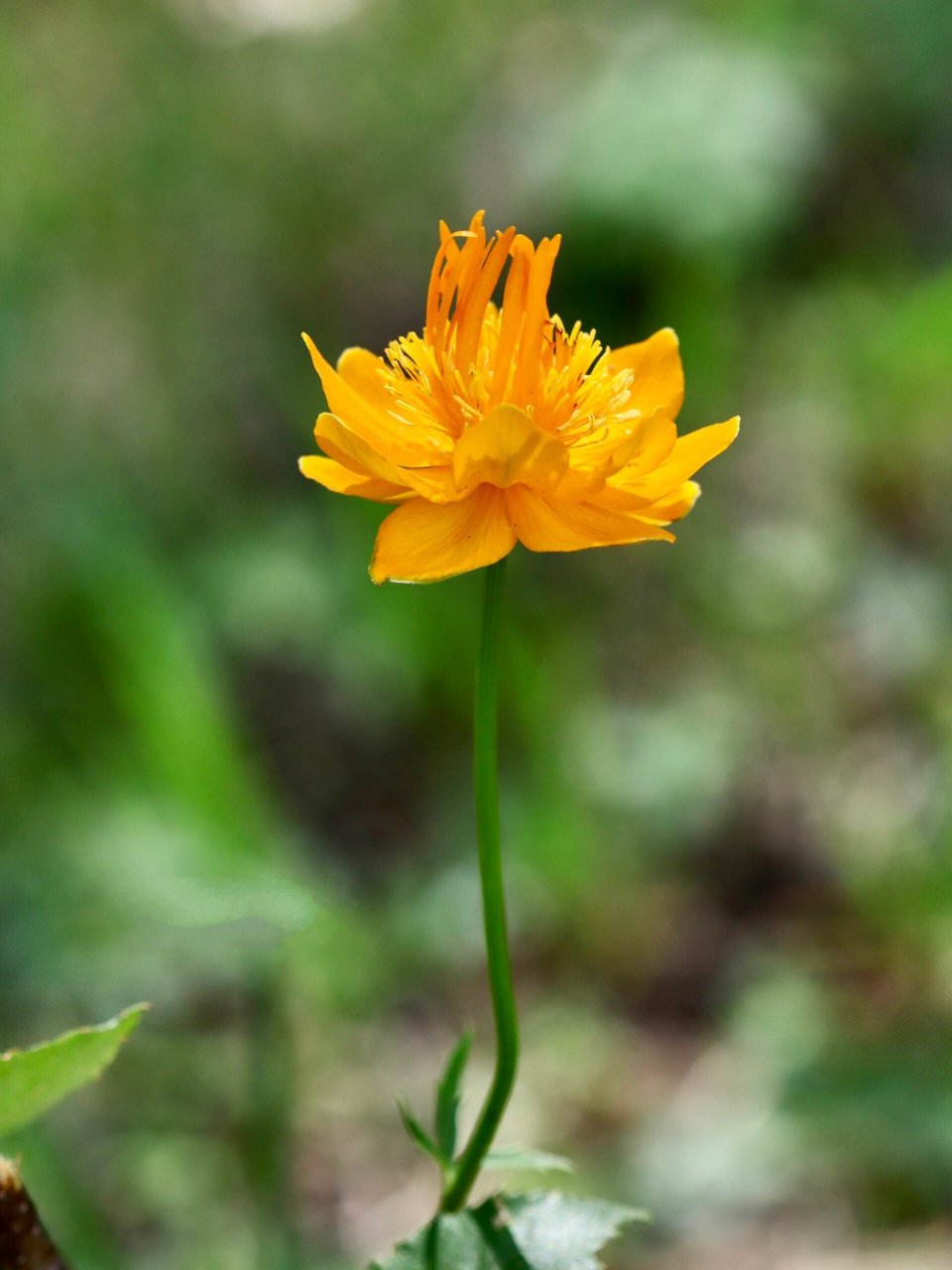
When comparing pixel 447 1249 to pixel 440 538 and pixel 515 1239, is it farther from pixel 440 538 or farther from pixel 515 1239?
pixel 440 538

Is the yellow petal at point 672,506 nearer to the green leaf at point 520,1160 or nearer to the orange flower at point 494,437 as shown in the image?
the orange flower at point 494,437

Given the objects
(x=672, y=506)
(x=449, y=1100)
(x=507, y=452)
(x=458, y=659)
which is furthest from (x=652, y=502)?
(x=458, y=659)

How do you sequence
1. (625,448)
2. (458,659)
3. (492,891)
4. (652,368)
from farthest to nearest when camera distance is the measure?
1. (458,659)
2. (652,368)
3. (625,448)
4. (492,891)

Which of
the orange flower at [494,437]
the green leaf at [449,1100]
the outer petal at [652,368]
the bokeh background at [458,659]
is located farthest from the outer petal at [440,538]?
the bokeh background at [458,659]

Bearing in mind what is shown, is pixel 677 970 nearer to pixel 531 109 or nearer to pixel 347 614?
pixel 347 614

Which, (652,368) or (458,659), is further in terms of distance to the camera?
(458,659)

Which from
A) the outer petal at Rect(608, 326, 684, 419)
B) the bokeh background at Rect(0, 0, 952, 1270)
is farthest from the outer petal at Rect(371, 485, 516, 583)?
the bokeh background at Rect(0, 0, 952, 1270)
